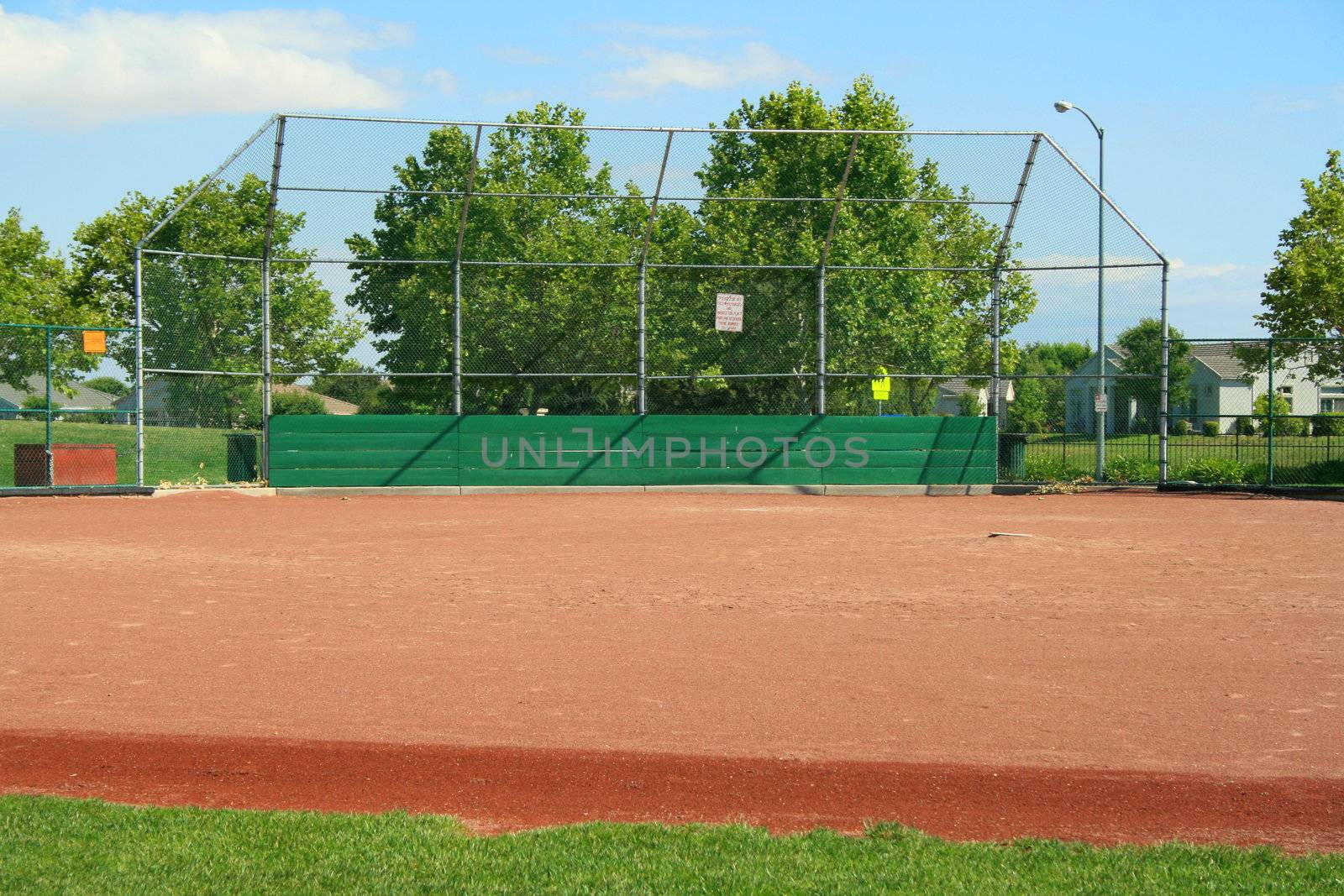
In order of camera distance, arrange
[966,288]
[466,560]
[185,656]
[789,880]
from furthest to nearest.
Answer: [966,288]
[466,560]
[185,656]
[789,880]

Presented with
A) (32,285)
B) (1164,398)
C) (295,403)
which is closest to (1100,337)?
(1164,398)

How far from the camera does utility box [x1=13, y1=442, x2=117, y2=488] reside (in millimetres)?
19844

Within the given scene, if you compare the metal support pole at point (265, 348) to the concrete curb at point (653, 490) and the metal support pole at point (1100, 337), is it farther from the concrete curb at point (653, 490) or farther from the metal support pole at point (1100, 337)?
the metal support pole at point (1100, 337)

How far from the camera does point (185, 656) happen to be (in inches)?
301

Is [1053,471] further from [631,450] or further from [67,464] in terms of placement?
[67,464]

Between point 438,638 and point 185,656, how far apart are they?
165 centimetres

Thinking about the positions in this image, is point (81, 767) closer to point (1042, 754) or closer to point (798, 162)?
point (1042, 754)

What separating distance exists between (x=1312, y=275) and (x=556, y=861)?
30552 mm

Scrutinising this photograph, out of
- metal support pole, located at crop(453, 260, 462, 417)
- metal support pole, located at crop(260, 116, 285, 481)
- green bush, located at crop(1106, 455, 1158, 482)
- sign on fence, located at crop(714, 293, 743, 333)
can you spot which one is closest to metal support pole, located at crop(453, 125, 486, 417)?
metal support pole, located at crop(453, 260, 462, 417)

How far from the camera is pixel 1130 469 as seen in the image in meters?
22.4

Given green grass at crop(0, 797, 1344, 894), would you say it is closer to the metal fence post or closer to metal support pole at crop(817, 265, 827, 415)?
metal support pole at crop(817, 265, 827, 415)

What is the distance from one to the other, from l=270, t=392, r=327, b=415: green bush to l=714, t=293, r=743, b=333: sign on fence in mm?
7137

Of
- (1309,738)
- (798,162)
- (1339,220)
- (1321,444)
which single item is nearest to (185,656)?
(1309,738)

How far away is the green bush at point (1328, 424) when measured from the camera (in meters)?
22.8
